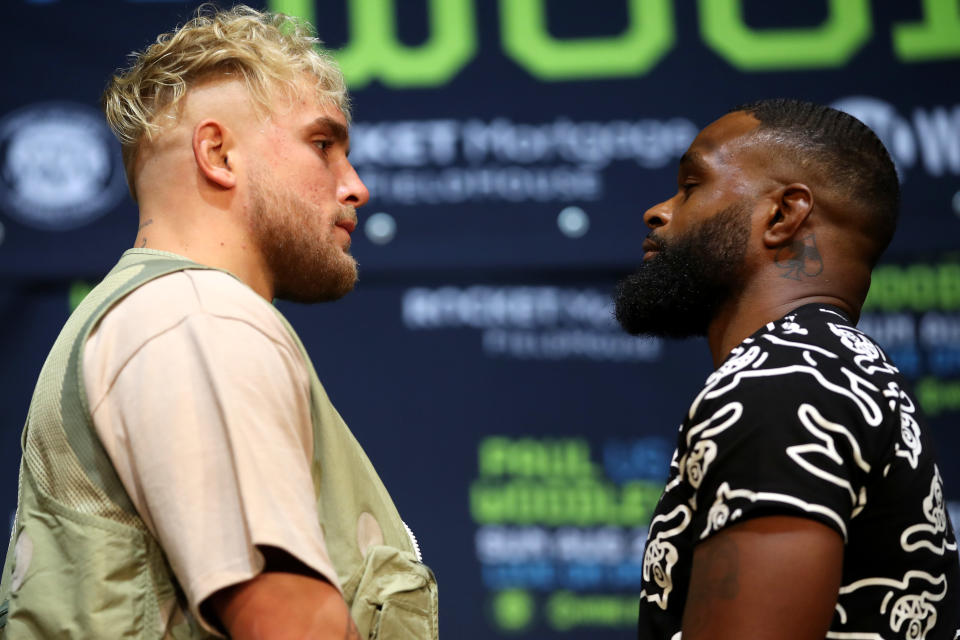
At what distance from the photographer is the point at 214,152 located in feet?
4.34

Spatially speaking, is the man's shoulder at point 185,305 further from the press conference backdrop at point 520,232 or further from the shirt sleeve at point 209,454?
the press conference backdrop at point 520,232

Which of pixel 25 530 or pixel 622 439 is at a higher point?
pixel 25 530

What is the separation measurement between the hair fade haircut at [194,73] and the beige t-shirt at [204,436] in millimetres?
391

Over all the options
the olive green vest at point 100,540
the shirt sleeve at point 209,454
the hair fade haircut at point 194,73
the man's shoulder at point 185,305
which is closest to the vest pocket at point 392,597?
the olive green vest at point 100,540

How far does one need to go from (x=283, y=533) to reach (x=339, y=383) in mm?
1722

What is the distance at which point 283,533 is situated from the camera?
98 cm

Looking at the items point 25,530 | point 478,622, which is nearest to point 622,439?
point 478,622

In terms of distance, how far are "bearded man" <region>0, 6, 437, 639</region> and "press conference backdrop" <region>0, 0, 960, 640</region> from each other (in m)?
1.35

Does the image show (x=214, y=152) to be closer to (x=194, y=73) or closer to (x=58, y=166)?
(x=194, y=73)

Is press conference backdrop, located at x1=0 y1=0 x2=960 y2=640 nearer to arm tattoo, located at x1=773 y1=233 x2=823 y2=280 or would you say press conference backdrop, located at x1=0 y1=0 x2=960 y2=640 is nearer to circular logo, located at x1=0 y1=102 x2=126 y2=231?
circular logo, located at x1=0 y1=102 x2=126 y2=231

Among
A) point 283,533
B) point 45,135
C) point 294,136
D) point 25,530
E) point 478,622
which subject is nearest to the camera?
point 283,533

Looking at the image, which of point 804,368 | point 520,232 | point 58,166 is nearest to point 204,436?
A: point 804,368

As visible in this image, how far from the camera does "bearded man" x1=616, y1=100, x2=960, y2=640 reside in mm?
1109

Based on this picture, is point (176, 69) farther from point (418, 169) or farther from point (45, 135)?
point (45, 135)
